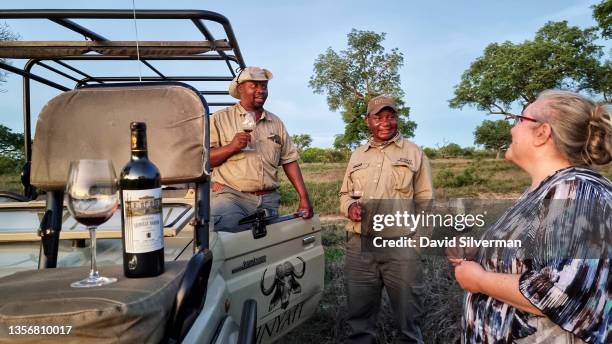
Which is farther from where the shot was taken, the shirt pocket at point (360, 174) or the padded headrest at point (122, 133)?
the shirt pocket at point (360, 174)

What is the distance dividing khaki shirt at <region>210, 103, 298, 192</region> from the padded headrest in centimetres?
148

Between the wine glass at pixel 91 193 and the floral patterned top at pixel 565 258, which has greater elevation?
the wine glass at pixel 91 193

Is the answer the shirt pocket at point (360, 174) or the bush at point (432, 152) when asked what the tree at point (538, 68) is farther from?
the shirt pocket at point (360, 174)

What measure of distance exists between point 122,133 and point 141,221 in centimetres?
75

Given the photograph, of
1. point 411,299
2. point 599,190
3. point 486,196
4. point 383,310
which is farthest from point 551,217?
point 486,196

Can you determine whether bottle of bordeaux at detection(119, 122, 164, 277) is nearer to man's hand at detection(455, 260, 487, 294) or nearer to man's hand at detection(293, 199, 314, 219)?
man's hand at detection(455, 260, 487, 294)

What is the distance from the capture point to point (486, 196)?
16.2 m

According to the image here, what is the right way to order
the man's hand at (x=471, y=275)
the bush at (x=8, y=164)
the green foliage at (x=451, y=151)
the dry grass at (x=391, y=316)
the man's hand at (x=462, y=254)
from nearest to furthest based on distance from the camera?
the man's hand at (x=471, y=275), the man's hand at (x=462, y=254), the dry grass at (x=391, y=316), the bush at (x=8, y=164), the green foliage at (x=451, y=151)

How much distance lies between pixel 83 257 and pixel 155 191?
0.99 m

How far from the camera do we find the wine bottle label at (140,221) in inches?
52.0

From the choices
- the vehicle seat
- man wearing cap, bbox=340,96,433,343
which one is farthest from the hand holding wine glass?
the vehicle seat

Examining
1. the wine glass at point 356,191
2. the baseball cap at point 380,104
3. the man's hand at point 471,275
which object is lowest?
the man's hand at point 471,275

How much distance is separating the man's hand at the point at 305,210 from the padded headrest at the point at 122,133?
1403 mm

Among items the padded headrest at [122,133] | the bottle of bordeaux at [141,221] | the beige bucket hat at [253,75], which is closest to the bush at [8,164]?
the beige bucket hat at [253,75]
